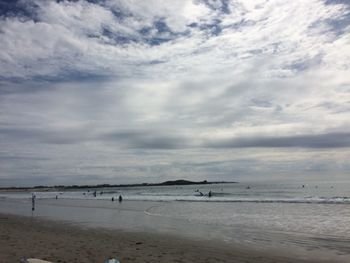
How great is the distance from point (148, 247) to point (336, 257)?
7406 mm

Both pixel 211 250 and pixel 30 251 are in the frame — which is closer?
pixel 30 251

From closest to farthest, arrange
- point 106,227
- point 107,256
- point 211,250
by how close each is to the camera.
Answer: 1. point 107,256
2. point 211,250
3. point 106,227

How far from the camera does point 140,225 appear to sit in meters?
24.1

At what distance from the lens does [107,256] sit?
41.8 feet

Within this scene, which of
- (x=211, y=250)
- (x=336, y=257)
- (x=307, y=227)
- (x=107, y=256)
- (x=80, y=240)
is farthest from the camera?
(x=307, y=227)

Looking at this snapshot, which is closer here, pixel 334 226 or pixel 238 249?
pixel 238 249

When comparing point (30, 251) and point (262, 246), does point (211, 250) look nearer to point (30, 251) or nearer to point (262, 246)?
point (262, 246)

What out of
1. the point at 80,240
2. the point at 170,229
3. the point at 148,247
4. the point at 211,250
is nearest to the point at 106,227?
the point at 170,229

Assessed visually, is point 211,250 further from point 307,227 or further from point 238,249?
point 307,227

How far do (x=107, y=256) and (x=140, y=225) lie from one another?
11535mm

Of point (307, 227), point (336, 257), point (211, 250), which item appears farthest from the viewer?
point (307, 227)

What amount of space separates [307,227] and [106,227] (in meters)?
12.3

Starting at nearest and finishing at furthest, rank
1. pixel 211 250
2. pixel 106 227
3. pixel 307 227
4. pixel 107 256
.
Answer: pixel 107 256
pixel 211 250
pixel 307 227
pixel 106 227

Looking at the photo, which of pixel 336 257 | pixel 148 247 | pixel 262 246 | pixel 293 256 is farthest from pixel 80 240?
pixel 336 257
